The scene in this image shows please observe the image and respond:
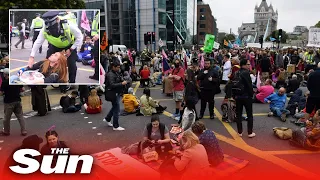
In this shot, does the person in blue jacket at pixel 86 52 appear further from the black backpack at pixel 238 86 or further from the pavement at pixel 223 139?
the black backpack at pixel 238 86

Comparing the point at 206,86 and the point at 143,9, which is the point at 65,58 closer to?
the point at 206,86

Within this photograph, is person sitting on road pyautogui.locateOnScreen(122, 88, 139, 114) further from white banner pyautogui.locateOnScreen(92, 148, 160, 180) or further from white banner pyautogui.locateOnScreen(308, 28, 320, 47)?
white banner pyautogui.locateOnScreen(308, 28, 320, 47)

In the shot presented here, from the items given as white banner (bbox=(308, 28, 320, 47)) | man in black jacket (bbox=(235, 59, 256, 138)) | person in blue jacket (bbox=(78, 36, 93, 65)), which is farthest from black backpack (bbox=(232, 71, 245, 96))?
white banner (bbox=(308, 28, 320, 47))

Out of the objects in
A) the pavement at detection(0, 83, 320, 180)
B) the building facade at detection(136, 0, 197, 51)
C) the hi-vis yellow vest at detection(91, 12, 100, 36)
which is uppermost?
the building facade at detection(136, 0, 197, 51)

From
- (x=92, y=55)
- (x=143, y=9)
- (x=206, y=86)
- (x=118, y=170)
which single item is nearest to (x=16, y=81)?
(x=92, y=55)

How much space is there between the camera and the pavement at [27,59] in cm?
582

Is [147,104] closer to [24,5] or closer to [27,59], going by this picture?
[27,59]

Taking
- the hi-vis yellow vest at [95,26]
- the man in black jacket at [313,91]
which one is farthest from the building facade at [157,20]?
the hi-vis yellow vest at [95,26]

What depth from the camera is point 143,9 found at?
50.8 m

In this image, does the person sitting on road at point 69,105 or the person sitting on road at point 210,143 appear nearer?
the person sitting on road at point 210,143

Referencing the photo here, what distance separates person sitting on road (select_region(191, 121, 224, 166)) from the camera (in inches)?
193

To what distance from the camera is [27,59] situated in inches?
231

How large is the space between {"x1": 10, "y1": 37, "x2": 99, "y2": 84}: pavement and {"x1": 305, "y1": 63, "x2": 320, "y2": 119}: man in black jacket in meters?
5.32

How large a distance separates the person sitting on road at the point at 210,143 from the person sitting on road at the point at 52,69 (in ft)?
9.65
